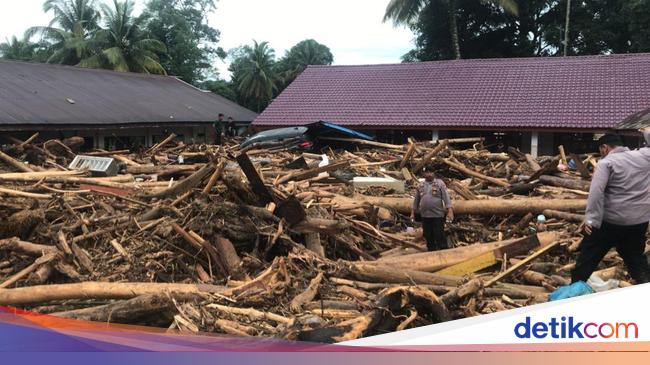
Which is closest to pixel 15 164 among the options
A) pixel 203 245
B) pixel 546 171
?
pixel 203 245

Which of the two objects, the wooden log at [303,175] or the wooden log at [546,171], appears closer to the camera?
the wooden log at [303,175]

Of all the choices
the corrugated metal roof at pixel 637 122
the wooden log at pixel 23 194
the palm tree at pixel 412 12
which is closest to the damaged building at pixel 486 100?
the corrugated metal roof at pixel 637 122

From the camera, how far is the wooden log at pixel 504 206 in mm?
8516

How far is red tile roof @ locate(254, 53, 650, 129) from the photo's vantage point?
21.7 meters

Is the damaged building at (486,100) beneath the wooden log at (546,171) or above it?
above

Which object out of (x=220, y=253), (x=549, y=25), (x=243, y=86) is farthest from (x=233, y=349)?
(x=243, y=86)

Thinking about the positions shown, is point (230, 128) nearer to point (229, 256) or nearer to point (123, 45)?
point (123, 45)

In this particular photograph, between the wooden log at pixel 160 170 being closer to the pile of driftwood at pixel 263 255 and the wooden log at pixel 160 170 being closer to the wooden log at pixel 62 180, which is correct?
the pile of driftwood at pixel 263 255

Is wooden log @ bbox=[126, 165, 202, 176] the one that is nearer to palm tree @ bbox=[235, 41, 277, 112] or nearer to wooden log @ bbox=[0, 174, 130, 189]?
wooden log @ bbox=[0, 174, 130, 189]

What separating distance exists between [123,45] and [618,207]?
35.0m

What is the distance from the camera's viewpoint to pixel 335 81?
28.8 meters

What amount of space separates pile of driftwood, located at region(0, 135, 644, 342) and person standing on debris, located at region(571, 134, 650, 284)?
659 mm

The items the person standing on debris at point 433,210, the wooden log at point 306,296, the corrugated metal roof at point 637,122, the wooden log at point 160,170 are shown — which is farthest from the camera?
the corrugated metal roof at point 637,122

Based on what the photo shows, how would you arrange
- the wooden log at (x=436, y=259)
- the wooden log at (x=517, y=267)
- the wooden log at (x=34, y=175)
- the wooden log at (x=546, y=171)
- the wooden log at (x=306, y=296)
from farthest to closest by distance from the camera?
the wooden log at (x=546, y=171) → the wooden log at (x=34, y=175) → the wooden log at (x=436, y=259) → the wooden log at (x=517, y=267) → the wooden log at (x=306, y=296)
